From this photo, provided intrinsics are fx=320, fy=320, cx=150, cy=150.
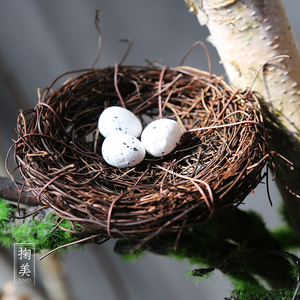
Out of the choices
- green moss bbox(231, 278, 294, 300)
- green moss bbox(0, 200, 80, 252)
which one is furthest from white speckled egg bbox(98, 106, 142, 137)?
green moss bbox(231, 278, 294, 300)

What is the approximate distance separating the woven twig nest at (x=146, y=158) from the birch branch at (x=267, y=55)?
55 millimetres

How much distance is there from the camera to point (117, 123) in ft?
2.35

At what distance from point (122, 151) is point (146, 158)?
0.10 m

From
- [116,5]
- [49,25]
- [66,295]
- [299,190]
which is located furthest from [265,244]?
[49,25]

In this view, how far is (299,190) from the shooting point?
784mm

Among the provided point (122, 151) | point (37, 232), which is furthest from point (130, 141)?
point (37, 232)

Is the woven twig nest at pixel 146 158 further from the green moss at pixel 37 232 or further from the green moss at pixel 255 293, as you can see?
the green moss at pixel 255 293

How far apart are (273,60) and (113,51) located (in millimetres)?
577

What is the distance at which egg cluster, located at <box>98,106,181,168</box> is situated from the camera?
0.65m

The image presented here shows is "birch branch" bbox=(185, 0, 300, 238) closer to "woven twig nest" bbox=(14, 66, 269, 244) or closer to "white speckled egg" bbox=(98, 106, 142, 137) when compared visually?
"woven twig nest" bbox=(14, 66, 269, 244)

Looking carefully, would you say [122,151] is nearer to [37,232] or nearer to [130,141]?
[130,141]

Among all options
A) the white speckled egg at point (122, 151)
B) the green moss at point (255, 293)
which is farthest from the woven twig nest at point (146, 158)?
the green moss at point (255, 293)

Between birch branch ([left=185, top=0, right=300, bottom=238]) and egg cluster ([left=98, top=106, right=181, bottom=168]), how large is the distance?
22 centimetres

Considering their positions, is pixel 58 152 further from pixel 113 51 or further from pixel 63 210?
pixel 113 51
